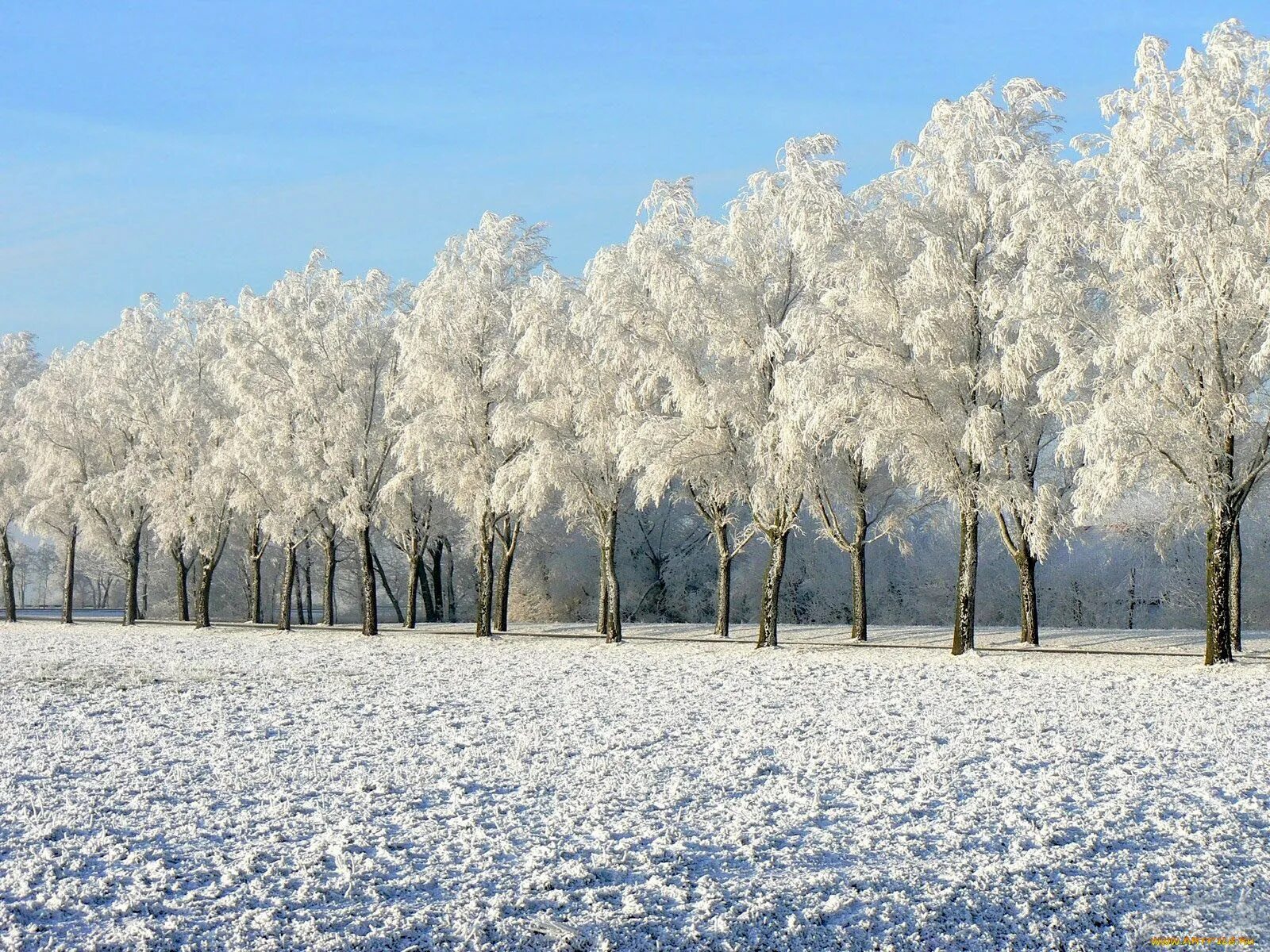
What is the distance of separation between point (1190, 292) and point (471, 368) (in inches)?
846

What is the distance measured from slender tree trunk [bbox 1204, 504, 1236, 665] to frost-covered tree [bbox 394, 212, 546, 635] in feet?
60.7

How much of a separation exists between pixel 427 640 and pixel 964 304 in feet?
67.5

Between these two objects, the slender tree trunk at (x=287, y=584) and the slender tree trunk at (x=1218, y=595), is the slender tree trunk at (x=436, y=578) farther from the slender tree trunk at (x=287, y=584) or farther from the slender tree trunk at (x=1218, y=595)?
the slender tree trunk at (x=1218, y=595)

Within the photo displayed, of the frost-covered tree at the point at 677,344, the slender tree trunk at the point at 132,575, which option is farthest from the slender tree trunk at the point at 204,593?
the frost-covered tree at the point at 677,344

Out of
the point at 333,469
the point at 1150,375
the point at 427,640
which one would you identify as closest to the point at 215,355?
the point at 333,469

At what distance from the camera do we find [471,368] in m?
34.9

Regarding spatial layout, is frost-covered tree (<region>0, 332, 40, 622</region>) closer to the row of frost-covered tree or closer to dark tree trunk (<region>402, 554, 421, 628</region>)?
the row of frost-covered tree

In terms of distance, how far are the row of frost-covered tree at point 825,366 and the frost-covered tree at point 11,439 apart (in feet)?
23.4

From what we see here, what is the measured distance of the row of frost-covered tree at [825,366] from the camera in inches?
885

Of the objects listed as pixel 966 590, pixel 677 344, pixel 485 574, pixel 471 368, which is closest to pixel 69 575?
pixel 485 574

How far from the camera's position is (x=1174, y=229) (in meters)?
21.5

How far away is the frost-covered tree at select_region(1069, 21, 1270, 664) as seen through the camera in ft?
70.0

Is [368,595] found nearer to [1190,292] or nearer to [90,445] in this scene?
[90,445]

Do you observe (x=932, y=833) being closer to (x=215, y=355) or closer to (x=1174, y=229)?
(x=1174, y=229)
